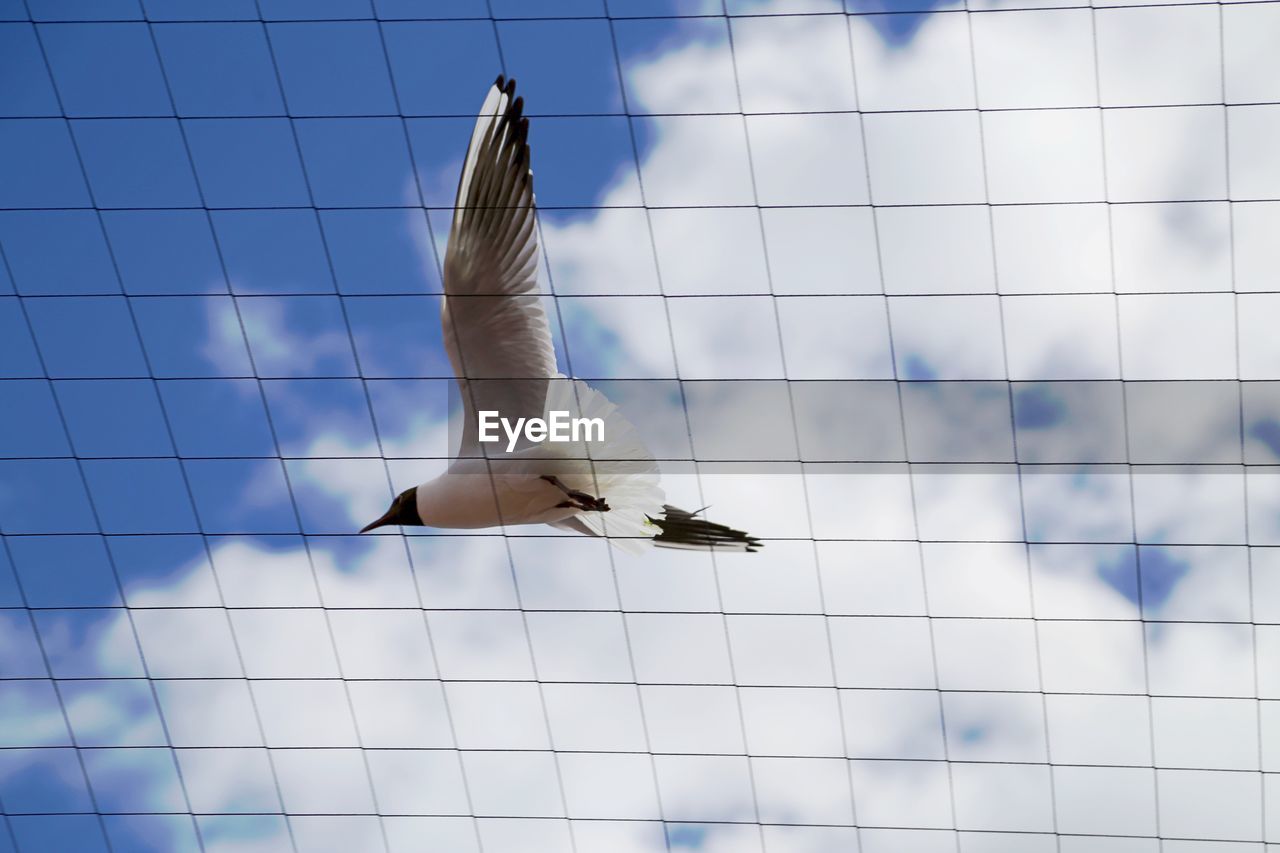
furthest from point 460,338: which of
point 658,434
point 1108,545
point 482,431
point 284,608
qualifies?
point 1108,545

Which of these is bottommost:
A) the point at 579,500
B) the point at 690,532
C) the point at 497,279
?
the point at 690,532

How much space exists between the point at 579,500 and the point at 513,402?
1.45 ft

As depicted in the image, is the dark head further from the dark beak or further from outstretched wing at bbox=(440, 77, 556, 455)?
outstretched wing at bbox=(440, 77, 556, 455)

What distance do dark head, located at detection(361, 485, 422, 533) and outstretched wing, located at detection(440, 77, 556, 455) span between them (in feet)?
1.21

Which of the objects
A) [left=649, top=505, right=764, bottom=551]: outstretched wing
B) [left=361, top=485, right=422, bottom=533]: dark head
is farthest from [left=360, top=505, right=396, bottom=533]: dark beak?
[left=649, top=505, right=764, bottom=551]: outstretched wing

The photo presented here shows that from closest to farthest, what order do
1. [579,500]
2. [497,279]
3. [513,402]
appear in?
[497,279] < [513,402] < [579,500]

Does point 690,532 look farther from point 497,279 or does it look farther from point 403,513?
point 497,279

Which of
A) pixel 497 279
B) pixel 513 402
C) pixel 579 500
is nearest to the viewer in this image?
pixel 497 279

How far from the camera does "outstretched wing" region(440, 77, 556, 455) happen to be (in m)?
4.38

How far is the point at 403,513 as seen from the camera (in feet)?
16.4

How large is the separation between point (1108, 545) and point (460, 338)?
Result: 7.03 ft

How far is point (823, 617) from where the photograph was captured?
170 inches

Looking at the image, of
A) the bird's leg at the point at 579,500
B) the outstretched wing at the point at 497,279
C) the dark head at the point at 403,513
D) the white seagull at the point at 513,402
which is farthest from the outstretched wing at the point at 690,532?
the dark head at the point at 403,513

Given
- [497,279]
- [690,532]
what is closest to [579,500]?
[690,532]
